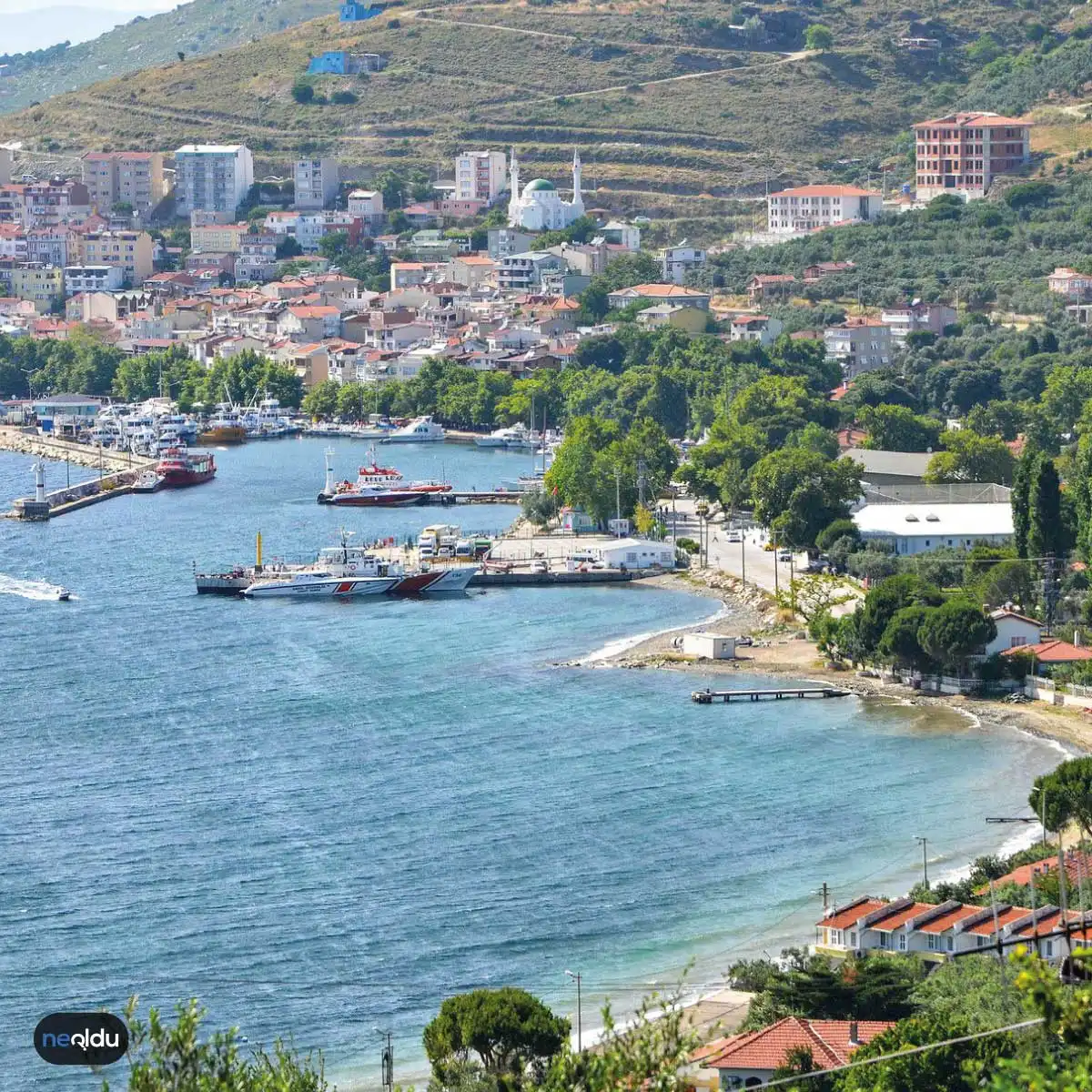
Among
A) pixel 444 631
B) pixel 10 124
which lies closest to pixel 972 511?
pixel 444 631

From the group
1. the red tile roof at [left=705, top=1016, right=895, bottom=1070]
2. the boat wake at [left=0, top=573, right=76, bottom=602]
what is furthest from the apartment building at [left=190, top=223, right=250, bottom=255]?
the red tile roof at [left=705, top=1016, right=895, bottom=1070]

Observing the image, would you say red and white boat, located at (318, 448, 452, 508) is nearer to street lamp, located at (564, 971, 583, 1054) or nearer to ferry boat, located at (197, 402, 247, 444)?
ferry boat, located at (197, 402, 247, 444)

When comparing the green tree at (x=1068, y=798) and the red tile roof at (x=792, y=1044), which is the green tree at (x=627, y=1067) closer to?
the red tile roof at (x=792, y=1044)

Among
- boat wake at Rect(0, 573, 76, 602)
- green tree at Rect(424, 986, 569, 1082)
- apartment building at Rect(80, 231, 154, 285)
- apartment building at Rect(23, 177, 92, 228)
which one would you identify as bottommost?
boat wake at Rect(0, 573, 76, 602)

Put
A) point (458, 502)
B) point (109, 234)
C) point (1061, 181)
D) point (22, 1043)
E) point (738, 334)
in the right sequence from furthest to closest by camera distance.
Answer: point (109, 234), point (1061, 181), point (738, 334), point (458, 502), point (22, 1043)

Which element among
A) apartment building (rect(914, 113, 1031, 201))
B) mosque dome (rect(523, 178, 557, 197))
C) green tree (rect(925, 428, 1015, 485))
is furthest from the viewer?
mosque dome (rect(523, 178, 557, 197))

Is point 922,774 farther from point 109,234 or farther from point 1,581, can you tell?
point 109,234

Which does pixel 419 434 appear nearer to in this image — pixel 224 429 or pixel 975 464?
pixel 224 429
